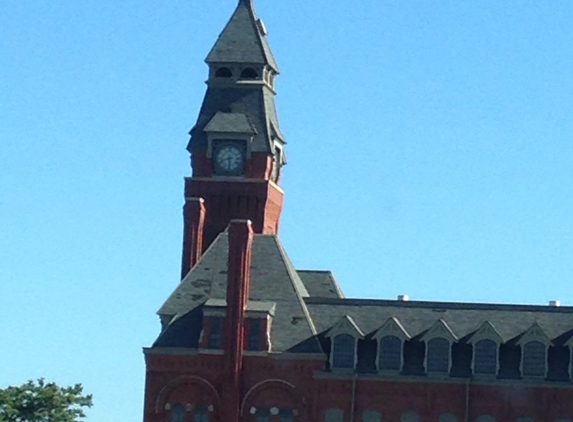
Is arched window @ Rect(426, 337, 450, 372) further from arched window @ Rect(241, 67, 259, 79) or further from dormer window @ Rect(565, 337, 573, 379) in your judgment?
arched window @ Rect(241, 67, 259, 79)

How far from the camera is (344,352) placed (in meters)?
111

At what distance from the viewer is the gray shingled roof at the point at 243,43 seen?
401 feet

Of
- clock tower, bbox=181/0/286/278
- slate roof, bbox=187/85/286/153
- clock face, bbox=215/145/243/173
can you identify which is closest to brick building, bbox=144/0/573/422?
clock tower, bbox=181/0/286/278

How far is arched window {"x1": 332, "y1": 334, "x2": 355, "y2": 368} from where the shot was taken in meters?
111

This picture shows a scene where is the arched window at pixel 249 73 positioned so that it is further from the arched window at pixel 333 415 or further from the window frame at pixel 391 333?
the arched window at pixel 333 415

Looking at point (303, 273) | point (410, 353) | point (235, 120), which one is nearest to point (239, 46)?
point (235, 120)

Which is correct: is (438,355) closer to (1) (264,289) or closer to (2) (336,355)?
(2) (336,355)

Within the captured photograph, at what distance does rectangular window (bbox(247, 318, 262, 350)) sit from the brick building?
74mm

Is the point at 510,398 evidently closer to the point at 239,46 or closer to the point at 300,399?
the point at 300,399

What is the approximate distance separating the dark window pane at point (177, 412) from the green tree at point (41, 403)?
11406 millimetres

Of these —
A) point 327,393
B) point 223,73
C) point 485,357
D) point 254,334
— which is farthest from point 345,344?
point 223,73

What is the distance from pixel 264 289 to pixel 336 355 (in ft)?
18.0

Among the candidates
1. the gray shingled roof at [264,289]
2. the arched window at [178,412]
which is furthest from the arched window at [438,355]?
the arched window at [178,412]

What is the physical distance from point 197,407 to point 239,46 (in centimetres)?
2314
